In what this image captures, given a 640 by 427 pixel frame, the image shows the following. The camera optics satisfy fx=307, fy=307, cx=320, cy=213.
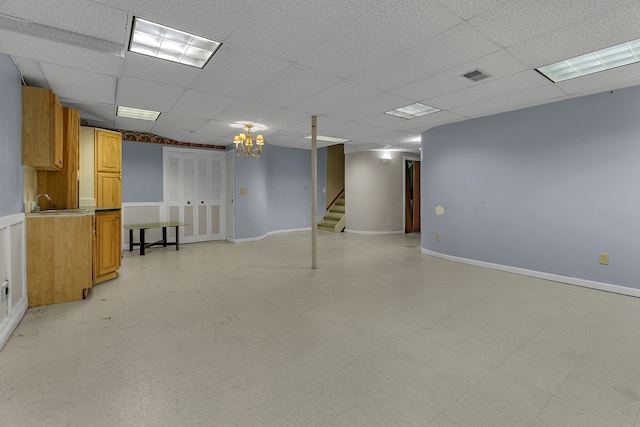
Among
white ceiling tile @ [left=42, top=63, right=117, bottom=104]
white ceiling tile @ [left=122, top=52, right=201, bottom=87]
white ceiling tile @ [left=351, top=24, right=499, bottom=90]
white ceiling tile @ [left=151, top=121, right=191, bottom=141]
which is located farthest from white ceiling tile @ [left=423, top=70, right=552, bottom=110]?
white ceiling tile @ [left=151, top=121, right=191, bottom=141]

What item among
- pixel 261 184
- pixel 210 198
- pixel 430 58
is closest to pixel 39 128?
pixel 430 58

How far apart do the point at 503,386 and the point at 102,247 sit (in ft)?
15.6

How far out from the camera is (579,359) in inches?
89.4

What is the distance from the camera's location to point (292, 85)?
3.79 metres

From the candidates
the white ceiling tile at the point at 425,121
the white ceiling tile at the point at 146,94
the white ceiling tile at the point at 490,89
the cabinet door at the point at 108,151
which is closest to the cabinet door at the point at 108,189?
the cabinet door at the point at 108,151

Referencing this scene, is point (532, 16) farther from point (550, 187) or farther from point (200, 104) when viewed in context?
point (200, 104)

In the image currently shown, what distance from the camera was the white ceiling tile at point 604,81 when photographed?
333 cm

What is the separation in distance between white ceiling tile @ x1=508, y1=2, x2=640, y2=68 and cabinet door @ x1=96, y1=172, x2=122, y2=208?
6.01 meters

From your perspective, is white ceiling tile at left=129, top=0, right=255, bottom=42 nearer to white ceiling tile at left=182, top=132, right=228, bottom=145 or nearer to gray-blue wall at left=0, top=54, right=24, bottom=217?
gray-blue wall at left=0, top=54, right=24, bottom=217

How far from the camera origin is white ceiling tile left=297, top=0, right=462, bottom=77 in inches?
89.3

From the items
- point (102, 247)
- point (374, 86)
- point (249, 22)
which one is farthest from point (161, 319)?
point (374, 86)

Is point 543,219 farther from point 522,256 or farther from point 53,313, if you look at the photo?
point 53,313

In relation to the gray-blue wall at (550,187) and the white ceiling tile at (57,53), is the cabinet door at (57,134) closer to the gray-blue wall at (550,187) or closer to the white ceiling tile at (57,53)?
the white ceiling tile at (57,53)

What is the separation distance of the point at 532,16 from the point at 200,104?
13.3 ft
